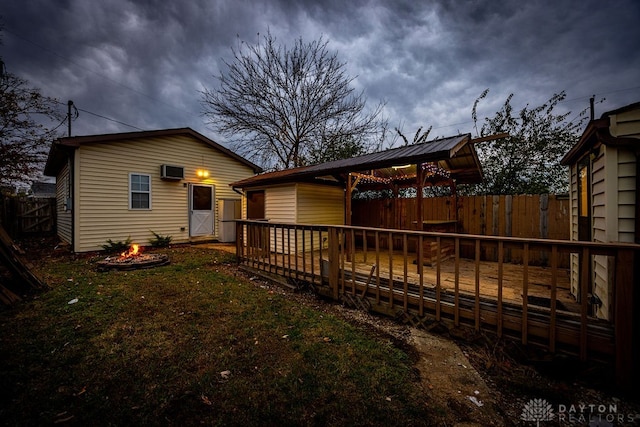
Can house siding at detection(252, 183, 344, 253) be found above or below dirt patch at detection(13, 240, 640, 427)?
above

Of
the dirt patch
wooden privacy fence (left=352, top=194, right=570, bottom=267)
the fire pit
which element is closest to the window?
the fire pit

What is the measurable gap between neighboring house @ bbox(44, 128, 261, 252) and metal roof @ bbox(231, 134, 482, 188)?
275 cm

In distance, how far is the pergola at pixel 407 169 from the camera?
15.6ft

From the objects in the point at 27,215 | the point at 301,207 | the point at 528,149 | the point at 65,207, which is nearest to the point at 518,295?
the point at 301,207

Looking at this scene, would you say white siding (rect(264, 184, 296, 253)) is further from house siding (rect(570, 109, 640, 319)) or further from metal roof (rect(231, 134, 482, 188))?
house siding (rect(570, 109, 640, 319))

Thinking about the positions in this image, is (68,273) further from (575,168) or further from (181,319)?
(575,168)

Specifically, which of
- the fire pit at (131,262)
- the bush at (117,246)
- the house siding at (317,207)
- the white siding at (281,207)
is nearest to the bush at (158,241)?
the bush at (117,246)

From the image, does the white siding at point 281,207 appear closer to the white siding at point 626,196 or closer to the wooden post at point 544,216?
the white siding at point 626,196

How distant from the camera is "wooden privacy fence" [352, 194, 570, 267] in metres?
6.19

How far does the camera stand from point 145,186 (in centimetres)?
953

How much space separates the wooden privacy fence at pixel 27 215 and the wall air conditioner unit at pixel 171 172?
9.43 m

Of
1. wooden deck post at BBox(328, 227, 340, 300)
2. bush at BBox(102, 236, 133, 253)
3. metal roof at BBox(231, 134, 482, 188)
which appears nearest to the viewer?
wooden deck post at BBox(328, 227, 340, 300)

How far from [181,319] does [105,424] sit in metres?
1.90

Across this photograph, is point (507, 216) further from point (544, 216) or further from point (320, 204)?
point (320, 204)
